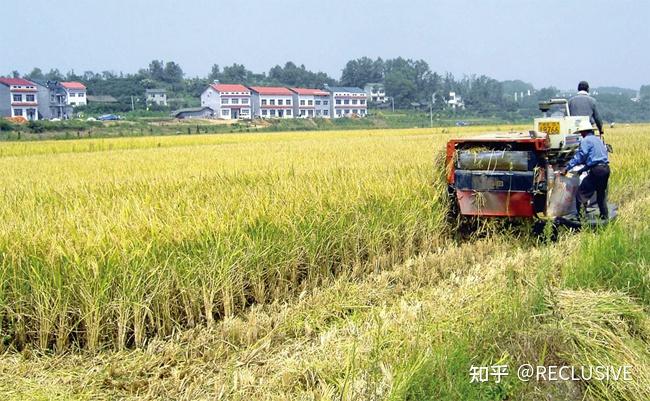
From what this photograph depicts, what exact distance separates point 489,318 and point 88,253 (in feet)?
9.53

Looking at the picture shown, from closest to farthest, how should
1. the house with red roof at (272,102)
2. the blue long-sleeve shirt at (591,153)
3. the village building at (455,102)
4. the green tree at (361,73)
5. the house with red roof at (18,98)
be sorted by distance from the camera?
the blue long-sleeve shirt at (591,153) → the house with red roof at (18,98) → the house with red roof at (272,102) → the village building at (455,102) → the green tree at (361,73)

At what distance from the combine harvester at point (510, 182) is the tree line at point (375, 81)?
73414 millimetres

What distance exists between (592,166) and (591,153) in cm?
16

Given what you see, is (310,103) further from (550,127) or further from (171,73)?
(550,127)

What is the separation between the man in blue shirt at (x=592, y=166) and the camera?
23.2 ft

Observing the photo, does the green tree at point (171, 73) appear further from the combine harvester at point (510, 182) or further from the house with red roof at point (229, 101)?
the combine harvester at point (510, 182)

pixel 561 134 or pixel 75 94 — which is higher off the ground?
pixel 75 94

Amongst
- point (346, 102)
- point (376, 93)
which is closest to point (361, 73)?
point (376, 93)

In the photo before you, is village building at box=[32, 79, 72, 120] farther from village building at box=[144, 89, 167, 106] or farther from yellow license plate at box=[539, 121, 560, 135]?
yellow license plate at box=[539, 121, 560, 135]

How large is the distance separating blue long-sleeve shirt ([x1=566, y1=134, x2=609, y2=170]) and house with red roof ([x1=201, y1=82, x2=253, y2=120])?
3052 inches

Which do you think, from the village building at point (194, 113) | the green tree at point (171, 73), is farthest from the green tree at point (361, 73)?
the village building at point (194, 113)

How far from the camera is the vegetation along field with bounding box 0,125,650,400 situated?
11.5ft

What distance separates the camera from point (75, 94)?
86.2 metres

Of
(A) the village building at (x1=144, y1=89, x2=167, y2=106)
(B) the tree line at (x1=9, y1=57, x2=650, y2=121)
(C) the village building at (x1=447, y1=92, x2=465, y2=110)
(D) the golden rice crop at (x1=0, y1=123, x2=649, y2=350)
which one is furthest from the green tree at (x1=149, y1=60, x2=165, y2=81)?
(D) the golden rice crop at (x1=0, y1=123, x2=649, y2=350)
